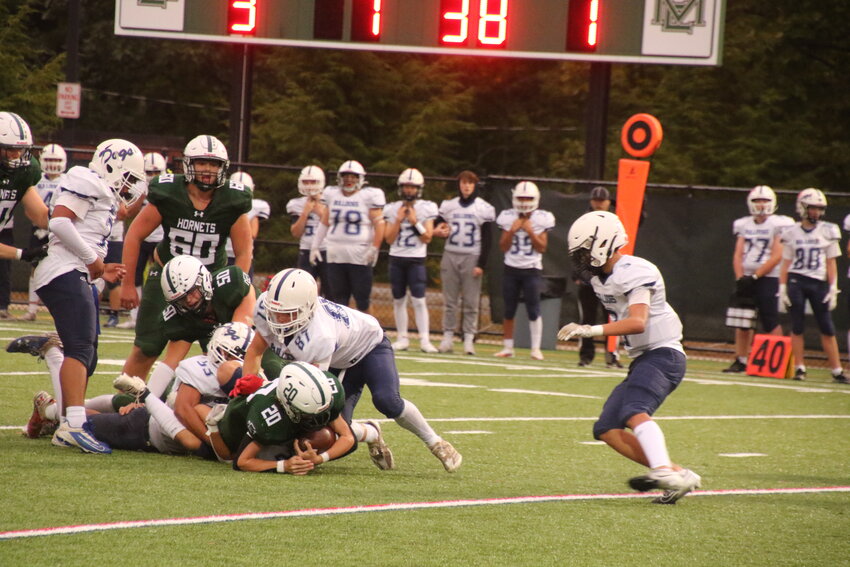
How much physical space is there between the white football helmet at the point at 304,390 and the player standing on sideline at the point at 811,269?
8192 mm

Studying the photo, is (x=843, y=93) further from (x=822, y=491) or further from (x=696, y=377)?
(x=822, y=491)

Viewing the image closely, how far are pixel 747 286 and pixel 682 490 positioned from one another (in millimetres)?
8368

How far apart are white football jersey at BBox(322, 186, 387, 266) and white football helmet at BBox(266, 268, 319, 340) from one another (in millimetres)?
7495

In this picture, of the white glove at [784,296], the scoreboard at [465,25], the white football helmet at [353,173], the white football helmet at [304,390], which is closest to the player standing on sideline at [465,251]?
the white football helmet at [353,173]

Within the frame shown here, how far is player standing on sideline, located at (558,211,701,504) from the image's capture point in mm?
6180

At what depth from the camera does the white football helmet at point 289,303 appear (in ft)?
20.8

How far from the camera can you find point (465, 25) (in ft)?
50.2

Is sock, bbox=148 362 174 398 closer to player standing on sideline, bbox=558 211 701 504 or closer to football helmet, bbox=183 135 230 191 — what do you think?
football helmet, bbox=183 135 230 191

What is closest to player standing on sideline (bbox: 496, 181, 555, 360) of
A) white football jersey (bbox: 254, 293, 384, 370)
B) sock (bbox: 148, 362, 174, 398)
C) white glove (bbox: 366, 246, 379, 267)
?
white glove (bbox: 366, 246, 379, 267)

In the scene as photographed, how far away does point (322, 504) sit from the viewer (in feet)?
18.7

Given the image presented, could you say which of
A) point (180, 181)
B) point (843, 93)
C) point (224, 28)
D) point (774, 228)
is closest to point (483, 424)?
point (180, 181)

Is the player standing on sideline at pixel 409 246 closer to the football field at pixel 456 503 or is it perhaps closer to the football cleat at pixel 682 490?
the football field at pixel 456 503

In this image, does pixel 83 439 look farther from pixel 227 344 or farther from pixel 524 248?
pixel 524 248

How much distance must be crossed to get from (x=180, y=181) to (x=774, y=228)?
8.01m
